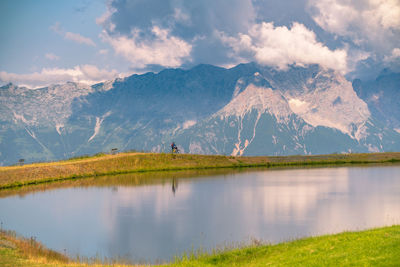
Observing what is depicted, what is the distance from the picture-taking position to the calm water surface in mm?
47750

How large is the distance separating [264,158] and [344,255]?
13712 cm

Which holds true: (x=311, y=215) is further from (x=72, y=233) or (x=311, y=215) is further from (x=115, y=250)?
(x=72, y=233)

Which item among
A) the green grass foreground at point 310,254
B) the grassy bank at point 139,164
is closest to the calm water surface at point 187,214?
the green grass foreground at point 310,254

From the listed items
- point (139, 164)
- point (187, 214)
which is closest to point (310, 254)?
point (187, 214)

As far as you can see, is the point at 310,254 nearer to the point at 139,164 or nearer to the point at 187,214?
the point at 187,214

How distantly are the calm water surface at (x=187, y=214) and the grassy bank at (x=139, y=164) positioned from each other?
21115 millimetres

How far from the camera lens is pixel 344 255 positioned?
2919 cm

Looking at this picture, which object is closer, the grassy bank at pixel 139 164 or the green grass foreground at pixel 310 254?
the green grass foreground at pixel 310 254

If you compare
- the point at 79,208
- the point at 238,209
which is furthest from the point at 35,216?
the point at 238,209

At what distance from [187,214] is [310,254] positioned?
103ft

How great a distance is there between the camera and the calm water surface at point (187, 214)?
47.8 metres

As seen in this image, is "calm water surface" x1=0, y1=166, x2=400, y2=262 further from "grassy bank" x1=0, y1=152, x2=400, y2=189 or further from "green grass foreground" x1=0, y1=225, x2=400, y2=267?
"grassy bank" x1=0, y1=152, x2=400, y2=189

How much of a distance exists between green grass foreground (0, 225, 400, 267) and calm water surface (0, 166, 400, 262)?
7.09 metres

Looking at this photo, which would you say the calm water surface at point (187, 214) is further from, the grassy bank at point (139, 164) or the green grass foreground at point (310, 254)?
the grassy bank at point (139, 164)
